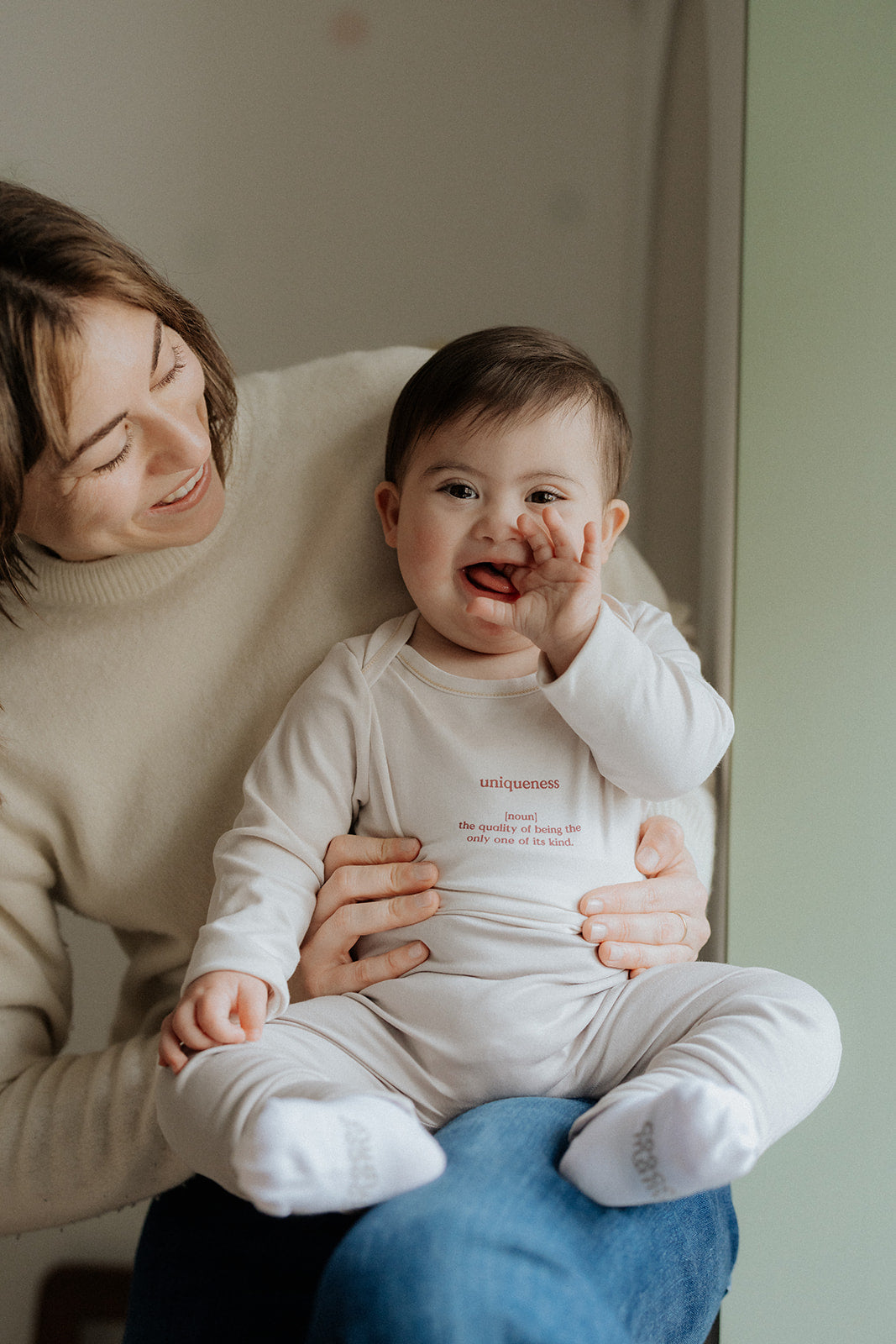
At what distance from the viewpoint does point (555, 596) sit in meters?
0.89

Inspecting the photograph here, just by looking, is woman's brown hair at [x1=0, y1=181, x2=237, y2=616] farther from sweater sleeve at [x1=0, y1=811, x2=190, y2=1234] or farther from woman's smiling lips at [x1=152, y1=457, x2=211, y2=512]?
sweater sleeve at [x1=0, y1=811, x2=190, y2=1234]

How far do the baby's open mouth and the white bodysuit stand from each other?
0.08 metres

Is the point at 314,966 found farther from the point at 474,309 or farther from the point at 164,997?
the point at 474,309

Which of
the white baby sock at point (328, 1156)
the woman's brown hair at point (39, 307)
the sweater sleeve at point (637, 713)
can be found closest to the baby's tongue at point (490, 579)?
the sweater sleeve at point (637, 713)

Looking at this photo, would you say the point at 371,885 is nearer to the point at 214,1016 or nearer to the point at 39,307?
the point at 214,1016

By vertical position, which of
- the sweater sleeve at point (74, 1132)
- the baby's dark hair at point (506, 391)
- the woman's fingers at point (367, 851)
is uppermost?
the baby's dark hair at point (506, 391)

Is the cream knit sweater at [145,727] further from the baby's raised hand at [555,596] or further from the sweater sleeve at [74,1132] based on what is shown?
the baby's raised hand at [555,596]

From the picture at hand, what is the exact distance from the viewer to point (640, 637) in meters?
0.99

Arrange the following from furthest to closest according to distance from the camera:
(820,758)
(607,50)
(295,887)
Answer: (607,50) < (820,758) < (295,887)

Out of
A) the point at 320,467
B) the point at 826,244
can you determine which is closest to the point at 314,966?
the point at 320,467

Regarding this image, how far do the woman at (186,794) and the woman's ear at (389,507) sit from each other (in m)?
0.04

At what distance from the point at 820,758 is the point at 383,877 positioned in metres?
0.47

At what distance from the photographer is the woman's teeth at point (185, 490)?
3.25 feet

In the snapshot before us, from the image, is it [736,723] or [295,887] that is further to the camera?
[736,723]
